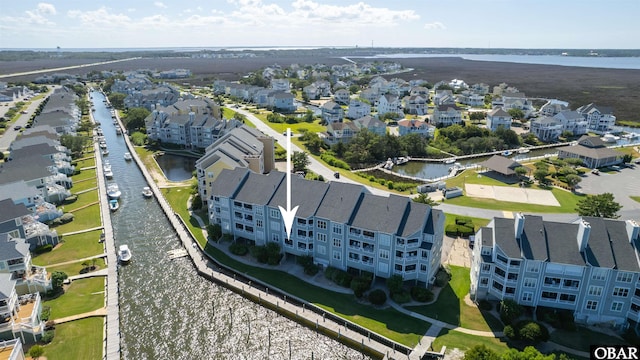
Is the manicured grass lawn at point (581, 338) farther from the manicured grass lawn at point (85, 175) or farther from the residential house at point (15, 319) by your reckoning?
the manicured grass lawn at point (85, 175)

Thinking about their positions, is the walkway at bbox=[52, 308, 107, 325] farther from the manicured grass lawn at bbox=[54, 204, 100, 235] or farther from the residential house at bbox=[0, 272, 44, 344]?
the manicured grass lawn at bbox=[54, 204, 100, 235]

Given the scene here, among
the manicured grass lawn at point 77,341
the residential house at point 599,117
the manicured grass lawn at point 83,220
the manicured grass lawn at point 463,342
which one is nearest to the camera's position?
the manicured grass lawn at point 77,341

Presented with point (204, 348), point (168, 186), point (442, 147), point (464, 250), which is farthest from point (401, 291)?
point (442, 147)

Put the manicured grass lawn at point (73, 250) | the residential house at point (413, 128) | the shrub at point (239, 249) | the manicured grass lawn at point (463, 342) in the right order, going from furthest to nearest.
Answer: the residential house at point (413, 128), the shrub at point (239, 249), the manicured grass lawn at point (73, 250), the manicured grass lawn at point (463, 342)

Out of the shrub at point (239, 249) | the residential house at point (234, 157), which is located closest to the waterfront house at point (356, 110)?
the residential house at point (234, 157)

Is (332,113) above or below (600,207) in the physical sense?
above

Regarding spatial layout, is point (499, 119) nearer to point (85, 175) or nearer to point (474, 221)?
point (474, 221)

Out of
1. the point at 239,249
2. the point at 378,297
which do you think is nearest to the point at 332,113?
the point at 239,249

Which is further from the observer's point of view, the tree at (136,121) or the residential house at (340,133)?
the tree at (136,121)
